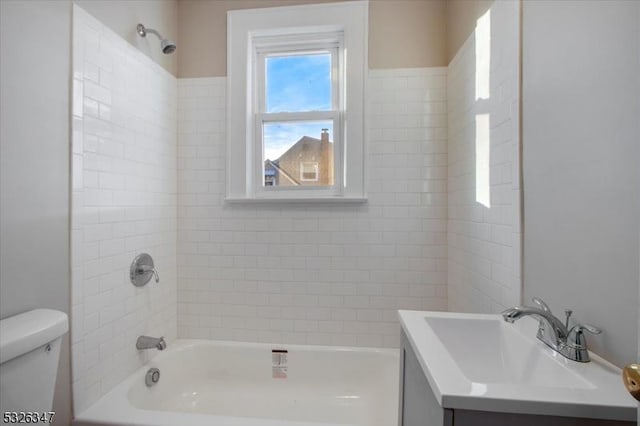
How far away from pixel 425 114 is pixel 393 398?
1694 millimetres

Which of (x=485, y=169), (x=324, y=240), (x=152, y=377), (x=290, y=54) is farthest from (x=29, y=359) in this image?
(x=290, y=54)

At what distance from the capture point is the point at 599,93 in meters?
0.80

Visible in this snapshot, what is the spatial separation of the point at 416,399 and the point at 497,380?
27 centimetres

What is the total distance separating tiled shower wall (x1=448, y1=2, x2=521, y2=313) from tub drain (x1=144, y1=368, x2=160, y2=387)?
1731 mm

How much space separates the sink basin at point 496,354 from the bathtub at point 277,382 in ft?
2.64

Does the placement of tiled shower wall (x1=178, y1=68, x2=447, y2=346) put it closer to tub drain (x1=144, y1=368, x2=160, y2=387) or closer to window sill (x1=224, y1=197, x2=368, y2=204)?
window sill (x1=224, y1=197, x2=368, y2=204)

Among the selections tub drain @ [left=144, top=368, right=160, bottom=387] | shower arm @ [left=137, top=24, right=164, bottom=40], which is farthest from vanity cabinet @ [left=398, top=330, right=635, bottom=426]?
shower arm @ [left=137, top=24, right=164, bottom=40]

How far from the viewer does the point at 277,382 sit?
1.91m

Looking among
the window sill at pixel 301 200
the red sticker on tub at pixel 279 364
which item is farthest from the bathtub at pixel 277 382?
the window sill at pixel 301 200

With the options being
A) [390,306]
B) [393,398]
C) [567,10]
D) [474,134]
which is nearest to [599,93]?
[567,10]

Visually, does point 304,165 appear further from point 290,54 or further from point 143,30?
point 143,30

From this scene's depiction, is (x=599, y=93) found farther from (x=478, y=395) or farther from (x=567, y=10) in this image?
(x=478, y=395)

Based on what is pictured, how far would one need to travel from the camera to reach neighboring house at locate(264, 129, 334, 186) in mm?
2053

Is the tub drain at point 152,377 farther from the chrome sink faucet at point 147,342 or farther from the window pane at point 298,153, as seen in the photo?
the window pane at point 298,153
